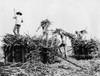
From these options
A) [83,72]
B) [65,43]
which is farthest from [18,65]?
[65,43]

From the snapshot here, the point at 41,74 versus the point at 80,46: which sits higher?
the point at 80,46

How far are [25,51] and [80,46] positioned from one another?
5.81 metres

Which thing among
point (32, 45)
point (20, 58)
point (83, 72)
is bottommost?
point (83, 72)

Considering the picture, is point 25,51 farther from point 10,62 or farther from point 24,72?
point 24,72

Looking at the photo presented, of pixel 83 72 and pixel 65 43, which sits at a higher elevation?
pixel 65 43

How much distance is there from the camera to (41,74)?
821 cm

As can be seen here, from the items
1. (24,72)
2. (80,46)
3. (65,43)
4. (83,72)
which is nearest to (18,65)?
(24,72)

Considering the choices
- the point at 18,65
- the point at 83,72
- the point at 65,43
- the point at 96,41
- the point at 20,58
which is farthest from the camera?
the point at 96,41

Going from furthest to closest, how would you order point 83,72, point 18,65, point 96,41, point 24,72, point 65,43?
point 96,41, point 65,43, point 18,65, point 83,72, point 24,72

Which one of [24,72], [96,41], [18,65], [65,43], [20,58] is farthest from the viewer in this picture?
[96,41]

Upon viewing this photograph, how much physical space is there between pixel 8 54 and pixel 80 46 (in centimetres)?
631

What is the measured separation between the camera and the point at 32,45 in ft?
33.2

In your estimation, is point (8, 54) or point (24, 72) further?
point (8, 54)

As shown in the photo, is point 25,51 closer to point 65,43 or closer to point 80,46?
point 65,43
